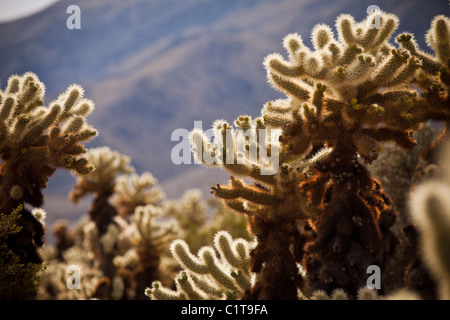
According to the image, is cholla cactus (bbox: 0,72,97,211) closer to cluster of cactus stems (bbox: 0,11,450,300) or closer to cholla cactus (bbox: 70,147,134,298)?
cluster of cactus stems (bbox: 0,11,450,300)

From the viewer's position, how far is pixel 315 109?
4.24 m

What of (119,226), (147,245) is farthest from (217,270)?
(119,226)

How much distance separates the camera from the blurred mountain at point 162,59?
62.6 meters

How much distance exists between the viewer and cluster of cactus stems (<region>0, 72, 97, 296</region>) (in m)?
5.12

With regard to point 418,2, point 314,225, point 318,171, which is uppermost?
point 418,2

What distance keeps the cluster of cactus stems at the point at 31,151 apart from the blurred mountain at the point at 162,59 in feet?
128

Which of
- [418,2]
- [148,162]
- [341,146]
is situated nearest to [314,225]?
[341,146]

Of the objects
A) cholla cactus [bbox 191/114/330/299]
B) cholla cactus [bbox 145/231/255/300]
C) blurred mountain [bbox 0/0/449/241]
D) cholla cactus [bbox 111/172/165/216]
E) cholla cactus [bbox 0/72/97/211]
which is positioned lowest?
cholla cactus [bbox 145/231/255/300]

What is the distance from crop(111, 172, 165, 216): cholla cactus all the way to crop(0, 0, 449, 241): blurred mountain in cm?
3113

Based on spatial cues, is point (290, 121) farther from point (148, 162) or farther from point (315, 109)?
point (148, 162)

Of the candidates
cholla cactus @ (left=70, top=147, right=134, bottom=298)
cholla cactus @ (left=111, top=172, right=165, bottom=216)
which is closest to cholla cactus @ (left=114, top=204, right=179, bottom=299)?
cholla cactus @ (left=70, top=147, right=134, bottom=298)

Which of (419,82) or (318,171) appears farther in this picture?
(419,82)

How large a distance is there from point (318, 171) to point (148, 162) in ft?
190

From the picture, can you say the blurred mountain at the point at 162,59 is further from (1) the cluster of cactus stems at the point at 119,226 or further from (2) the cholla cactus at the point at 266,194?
(2) the cholla cactus at the point at 266,194
